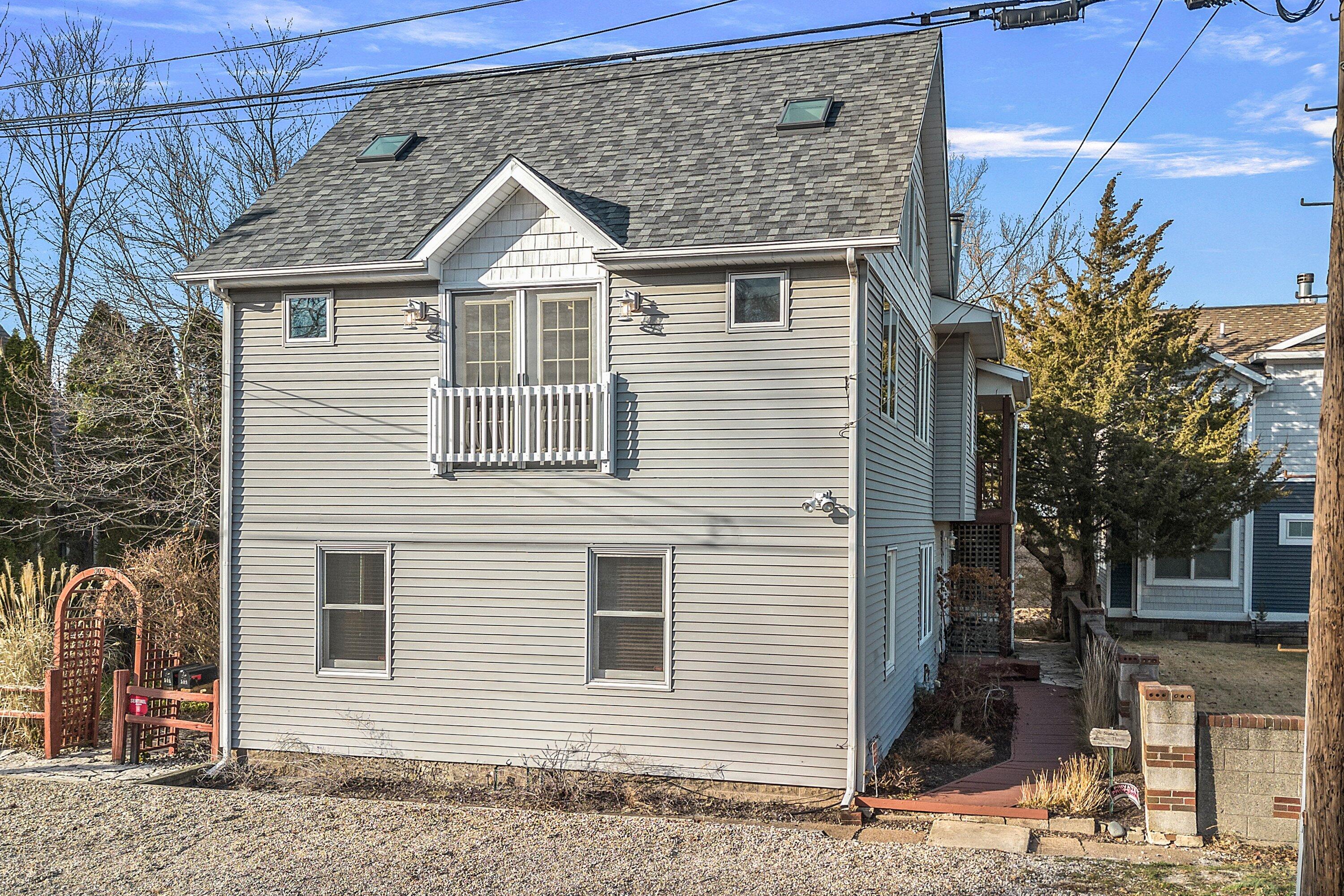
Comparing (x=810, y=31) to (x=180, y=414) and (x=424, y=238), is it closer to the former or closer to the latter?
(x=424, y=238)

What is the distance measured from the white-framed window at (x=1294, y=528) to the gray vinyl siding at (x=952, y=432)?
9.66 m

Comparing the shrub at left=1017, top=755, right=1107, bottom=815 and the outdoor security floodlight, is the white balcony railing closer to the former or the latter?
the outdoor security floodlight

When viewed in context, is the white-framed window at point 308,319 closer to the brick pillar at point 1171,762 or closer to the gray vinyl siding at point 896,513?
the gray vinyl siding at point 896,513

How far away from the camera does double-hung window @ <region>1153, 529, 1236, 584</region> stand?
22.4 metres

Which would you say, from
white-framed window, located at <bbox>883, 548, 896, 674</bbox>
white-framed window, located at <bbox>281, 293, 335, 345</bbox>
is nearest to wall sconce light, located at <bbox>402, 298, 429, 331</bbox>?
white-framed window, located at <bbox>281, 293, 335, 345</bbox>

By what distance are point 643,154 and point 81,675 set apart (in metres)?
9.38

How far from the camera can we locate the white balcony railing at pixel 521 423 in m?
10.8

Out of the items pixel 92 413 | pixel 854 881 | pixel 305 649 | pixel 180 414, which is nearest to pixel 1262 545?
pixel 854 881

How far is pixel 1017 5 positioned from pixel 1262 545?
56.9ft

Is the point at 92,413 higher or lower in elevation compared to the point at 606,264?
lower

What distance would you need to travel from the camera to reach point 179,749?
12883 mm

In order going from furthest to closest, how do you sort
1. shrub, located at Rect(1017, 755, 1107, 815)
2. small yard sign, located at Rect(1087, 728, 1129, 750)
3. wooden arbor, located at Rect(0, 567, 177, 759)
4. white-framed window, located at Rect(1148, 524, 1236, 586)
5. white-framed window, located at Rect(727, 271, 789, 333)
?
white-framed window, located at Rect(1148, 524, 1236, 586)
wooden arbor, located at Rect(0, 567, 177, 759)
white-framed window, located at Rect(727, 271, 789, 333)
shrub, located at Rect(1017, 755, 1107, 815)
small yard sign, located at Rect(1087, 728, 1129, 750)

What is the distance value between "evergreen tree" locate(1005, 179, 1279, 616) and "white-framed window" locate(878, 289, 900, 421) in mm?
8717

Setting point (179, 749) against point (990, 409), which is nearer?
point (179, 749)
